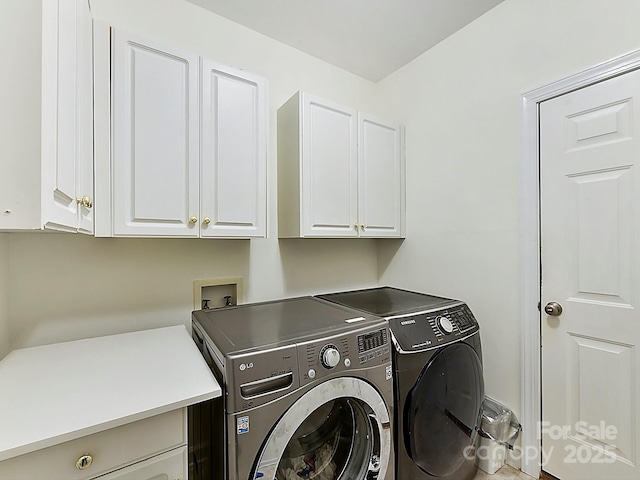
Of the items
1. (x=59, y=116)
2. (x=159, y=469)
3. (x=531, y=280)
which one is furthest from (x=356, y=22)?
(x=159, y=469)

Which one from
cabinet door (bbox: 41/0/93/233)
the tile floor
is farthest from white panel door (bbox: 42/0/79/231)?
the tile floor

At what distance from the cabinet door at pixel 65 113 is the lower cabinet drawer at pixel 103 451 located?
55cm

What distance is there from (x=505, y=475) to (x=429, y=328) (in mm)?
986

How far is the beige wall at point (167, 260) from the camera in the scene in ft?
4.33

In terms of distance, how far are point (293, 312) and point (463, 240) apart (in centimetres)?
116

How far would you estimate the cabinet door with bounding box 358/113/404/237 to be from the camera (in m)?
2.04

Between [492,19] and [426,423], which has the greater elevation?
[492,19]

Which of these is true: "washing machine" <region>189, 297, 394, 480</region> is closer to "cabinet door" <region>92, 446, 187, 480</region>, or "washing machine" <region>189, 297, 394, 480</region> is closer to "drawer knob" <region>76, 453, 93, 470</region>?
"cabinet door" <region>92, 446, 187, 480</region>

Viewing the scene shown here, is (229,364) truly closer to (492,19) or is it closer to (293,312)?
(293,312)

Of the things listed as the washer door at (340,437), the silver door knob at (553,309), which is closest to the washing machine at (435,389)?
the washer door at (340,437)

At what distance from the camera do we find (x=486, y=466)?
1642 mm

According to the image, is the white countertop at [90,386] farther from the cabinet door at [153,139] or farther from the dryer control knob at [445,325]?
the dryer control knob at [445,325]

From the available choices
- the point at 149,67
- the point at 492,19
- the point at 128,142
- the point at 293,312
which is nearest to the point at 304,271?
the point at 293,312

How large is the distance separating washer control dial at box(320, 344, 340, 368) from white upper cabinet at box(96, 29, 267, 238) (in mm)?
712
